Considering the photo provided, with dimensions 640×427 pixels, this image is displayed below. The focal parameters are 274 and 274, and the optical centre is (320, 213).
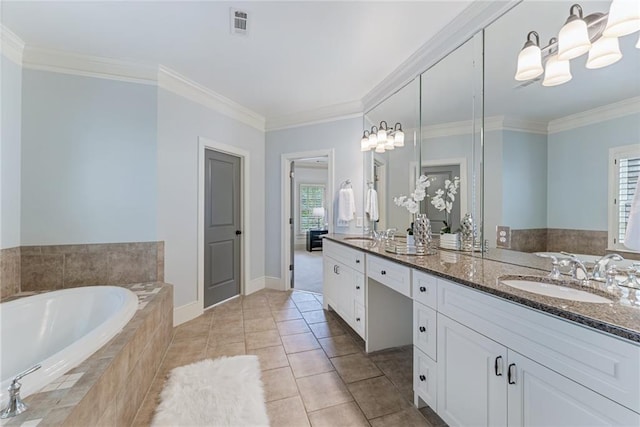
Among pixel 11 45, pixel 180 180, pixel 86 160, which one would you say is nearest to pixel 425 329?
pixel 180 180

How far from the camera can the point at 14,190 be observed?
2.29 m

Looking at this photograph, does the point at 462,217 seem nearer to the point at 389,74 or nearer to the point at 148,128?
the point at 389,74

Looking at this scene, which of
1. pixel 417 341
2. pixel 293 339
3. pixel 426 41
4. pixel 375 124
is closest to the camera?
pixel 417 341

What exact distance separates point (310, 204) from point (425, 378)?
22.4 ft

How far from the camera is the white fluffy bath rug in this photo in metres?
1.54

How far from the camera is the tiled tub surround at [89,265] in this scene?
2.38 meters

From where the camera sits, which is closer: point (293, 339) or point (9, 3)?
point (9, 3)

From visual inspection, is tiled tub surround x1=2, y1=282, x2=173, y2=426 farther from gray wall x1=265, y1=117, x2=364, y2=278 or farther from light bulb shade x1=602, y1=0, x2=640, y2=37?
light bulb shade x1=602, y1=0, x2=640, y2=37

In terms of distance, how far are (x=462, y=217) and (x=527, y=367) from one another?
1271 millimetres

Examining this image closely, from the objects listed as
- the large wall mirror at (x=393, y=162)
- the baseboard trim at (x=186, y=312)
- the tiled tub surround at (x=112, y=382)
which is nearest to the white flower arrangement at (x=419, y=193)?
the large wall mirror at (x=393, y=162)

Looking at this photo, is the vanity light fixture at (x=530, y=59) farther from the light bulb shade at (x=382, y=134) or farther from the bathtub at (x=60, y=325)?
the bathtub at (x=60, y=325)

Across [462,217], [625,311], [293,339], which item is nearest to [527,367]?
[625,311]

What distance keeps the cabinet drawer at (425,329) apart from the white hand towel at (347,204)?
206 cm

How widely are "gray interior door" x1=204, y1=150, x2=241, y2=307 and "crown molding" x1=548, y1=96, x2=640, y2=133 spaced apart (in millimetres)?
3241
